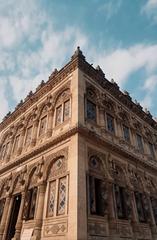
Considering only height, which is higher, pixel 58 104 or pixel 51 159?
pixel 58 104

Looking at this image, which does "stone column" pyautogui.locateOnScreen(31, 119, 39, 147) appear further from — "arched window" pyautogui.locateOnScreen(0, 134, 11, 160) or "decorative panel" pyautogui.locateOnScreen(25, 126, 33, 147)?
"arched window" pyautogui.locateOnScreen(0, 134, 11, 160)

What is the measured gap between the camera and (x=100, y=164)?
9867mm

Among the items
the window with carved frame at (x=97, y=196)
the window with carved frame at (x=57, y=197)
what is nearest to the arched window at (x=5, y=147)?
the window with carved frame at (x=57, y=197)

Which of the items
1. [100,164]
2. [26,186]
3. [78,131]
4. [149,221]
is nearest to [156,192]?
[149,221]

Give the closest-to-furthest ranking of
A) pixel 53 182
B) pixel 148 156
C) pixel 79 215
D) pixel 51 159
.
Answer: pixel 79 215 → pixel 53 182 → pixel 51 159 → pixel 148 156

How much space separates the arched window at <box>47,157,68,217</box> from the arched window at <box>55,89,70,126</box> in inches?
93.4

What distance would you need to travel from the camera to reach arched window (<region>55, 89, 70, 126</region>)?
11328mm

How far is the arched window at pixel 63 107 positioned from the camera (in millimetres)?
11328

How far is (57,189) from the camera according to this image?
349 inches

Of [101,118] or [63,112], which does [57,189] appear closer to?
[63,112]

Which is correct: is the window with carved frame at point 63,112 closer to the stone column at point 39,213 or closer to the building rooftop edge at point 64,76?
the building rooftop edge at point 64,76

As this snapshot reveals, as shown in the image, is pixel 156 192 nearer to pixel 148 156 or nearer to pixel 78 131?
pixel 148 156

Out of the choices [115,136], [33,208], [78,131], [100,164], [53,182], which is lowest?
[33,208]

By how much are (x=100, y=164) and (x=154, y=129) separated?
996 centimetres
